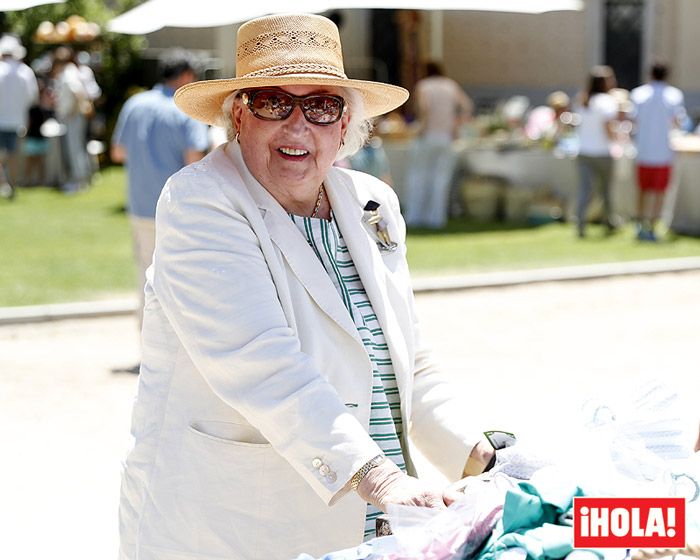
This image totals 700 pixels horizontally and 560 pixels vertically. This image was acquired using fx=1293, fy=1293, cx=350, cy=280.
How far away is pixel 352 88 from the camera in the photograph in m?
3.08

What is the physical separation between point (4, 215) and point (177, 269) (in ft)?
45.2

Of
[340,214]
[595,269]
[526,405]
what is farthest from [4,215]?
[340,214]

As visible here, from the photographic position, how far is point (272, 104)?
9.70ft

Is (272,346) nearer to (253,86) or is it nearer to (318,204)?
(318,204)

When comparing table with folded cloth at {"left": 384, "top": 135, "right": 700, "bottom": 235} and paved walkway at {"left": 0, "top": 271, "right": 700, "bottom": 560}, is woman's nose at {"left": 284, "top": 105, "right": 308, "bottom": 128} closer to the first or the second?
paved walkway at {"left": 0, "top": 271, "right": 700, "bottom": 560}

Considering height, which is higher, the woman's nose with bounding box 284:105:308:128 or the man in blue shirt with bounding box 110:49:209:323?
the woman's nose with bounding box 284:105:308:128

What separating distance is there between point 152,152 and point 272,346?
5.68 metres

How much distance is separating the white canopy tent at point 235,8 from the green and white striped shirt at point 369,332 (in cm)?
840

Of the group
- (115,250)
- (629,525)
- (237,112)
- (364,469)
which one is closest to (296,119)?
(237,112)

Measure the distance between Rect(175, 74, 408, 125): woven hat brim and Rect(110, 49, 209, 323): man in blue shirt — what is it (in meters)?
4.91

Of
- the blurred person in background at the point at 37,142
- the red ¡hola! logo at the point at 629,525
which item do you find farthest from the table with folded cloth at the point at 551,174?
the red ¡hola! logo at the point at 629,525

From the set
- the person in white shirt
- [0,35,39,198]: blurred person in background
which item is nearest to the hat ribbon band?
the person in white shirt

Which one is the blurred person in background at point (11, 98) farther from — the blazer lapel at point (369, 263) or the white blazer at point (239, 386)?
the white blazer at point (239, 386)

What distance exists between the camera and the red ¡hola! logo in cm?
214
